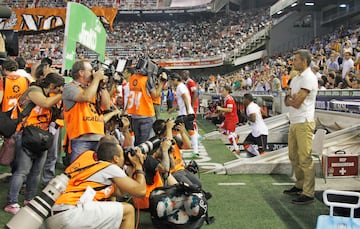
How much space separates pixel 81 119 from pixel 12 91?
155 centimetres

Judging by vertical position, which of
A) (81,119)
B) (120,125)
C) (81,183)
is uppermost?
(81,119)

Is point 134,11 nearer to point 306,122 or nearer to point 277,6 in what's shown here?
point 277,6

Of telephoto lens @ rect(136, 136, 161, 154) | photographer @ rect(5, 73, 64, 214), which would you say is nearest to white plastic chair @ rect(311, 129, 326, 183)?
telephoto lens @ rect(136, 136, 161, 154)

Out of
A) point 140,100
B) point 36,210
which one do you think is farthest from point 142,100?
point 36,210

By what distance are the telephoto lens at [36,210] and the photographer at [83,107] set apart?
2.02m

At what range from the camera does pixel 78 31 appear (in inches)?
294

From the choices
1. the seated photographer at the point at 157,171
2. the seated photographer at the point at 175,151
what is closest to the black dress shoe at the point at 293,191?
the seated photographer at the point at 175,151

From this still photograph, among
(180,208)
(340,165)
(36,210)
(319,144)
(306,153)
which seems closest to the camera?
(36,210)

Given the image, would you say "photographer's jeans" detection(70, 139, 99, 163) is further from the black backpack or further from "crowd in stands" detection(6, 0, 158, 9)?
"crowd in stands" detection(6, 0, 158, 9)

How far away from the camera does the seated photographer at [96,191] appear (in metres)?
3.12

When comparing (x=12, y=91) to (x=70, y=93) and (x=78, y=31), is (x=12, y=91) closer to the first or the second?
(x=70, y=93)

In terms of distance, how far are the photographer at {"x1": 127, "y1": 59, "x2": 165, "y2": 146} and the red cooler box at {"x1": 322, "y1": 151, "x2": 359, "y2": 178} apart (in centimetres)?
259

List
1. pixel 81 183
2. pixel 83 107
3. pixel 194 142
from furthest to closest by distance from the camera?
pixel 194 142 → pixel 83 107 → pixel 81 183

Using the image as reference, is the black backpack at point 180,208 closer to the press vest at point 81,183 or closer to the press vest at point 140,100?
the press vest at point 81,183
